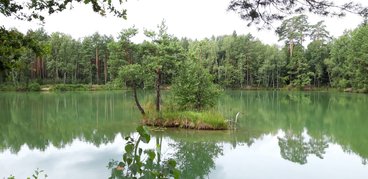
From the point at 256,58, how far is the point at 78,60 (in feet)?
85.0

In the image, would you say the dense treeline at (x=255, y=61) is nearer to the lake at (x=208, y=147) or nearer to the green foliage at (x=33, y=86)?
the green foliage at (x=33, y=86)

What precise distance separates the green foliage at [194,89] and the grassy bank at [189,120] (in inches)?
32.9

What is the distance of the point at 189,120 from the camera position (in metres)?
15.2

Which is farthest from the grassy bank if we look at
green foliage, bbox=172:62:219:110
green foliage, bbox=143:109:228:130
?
green foliage, bbox=172:62:219:110

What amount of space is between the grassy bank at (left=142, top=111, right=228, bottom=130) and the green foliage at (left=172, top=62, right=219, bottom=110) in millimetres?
836

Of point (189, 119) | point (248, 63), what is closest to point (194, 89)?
point (189, 119)

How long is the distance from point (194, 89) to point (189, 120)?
1.79 metres

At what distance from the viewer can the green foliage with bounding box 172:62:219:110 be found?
54.2 feet

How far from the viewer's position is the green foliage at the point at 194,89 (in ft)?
54.2

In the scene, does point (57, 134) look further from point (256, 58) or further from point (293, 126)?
point (256, 58)

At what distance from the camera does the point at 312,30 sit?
184 feet

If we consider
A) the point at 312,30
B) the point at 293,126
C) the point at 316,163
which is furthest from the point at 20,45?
the point at 312,30

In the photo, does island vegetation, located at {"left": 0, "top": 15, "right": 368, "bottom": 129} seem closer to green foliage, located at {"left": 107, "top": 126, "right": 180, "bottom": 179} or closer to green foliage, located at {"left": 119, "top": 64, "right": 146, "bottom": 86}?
green foliage, located at {"left": 119, "top": 64, "right": 146, "bottom": 86}

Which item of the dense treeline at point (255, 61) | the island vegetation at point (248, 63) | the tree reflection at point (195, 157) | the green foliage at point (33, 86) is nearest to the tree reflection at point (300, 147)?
the tree reflection at point (195, 157)
